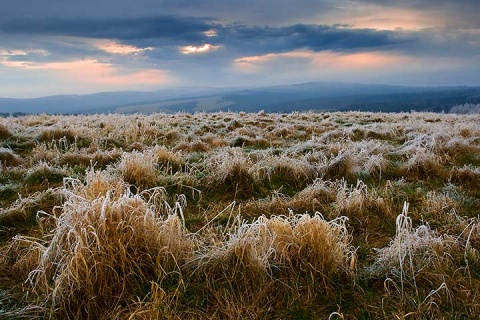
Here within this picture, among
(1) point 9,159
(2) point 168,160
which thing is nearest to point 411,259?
(2) point 168,160

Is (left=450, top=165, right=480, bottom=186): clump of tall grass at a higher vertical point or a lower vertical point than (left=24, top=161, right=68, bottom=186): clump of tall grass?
lower

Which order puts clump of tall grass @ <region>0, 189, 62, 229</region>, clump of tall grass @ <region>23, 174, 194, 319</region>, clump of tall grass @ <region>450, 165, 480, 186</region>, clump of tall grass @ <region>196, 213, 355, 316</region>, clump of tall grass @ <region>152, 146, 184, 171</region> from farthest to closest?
clump of tall grass @ <region>152, 146, 184, 171</region>
clump of tall grass @ <region>450, 165, 480, 186</region>
clump of tall grass @ <region>0, 189, 62, 229</region>
clump of tall grass @ <region>196, 213, 355, 316</region>
clump of tall grass @ <region>23, 174, 194, 319</region>

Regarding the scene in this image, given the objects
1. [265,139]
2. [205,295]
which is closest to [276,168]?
[205,295]

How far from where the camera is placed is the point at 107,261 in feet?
9.50

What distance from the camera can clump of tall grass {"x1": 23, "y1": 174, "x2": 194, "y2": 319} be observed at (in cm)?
272

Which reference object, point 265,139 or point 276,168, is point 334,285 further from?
point 265,139

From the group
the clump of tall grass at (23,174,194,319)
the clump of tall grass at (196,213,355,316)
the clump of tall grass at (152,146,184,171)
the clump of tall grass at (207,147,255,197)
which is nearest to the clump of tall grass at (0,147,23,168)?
the clump of tall grass at (152,146,184,171)

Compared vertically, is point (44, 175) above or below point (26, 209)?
above

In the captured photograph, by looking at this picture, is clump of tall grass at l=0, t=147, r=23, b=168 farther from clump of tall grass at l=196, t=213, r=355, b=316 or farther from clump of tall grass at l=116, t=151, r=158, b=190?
clump of tall grass at l=196, t=213, r=355, b=316

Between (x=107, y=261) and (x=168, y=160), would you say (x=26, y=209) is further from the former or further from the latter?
(x=168, y=160)

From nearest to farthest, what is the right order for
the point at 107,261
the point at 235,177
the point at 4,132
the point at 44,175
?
the point at 107,261 < the point at 235,177 < the point at 44,175 < the point at 4,132

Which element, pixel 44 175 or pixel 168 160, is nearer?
pixel 44 175

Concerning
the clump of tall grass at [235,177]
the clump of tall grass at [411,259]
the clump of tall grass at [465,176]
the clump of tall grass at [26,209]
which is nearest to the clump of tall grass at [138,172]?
the clump of tall grass at [235,177]

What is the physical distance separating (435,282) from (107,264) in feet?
9.32
